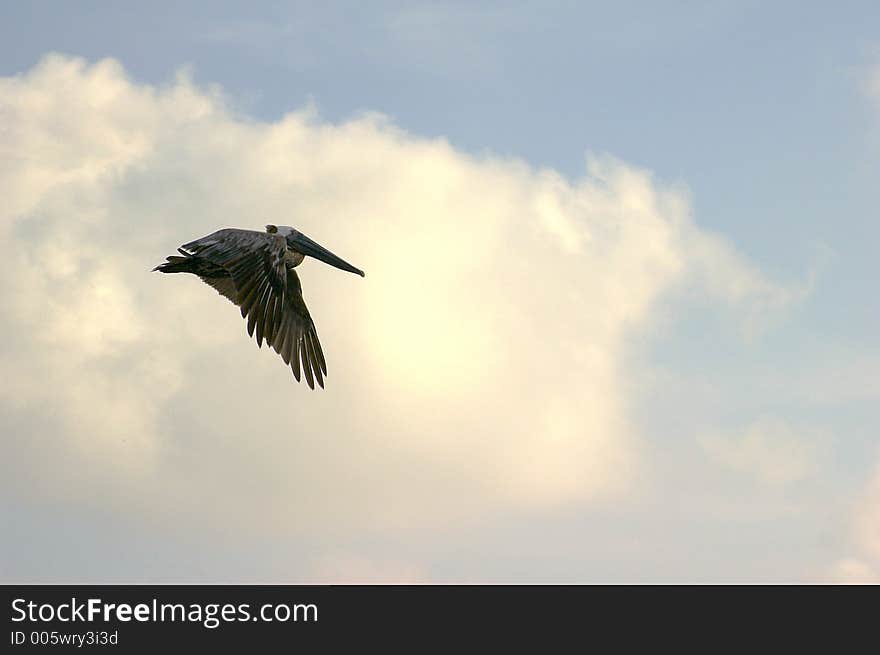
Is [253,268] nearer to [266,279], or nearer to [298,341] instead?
[266,279]

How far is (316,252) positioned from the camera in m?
34.9

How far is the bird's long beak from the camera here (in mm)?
34719

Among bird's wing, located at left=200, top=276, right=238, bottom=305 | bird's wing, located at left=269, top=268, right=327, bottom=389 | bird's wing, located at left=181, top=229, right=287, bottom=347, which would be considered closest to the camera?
bird's wing, located at left=181, top=229, right=287, bottom=347

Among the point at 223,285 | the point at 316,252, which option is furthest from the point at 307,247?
the point at 223,285

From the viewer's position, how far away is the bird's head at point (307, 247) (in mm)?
34594

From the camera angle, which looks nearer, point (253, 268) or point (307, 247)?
point (253, 268)

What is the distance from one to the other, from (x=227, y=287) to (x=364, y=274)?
365 cm

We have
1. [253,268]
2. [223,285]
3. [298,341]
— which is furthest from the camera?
[223,285]

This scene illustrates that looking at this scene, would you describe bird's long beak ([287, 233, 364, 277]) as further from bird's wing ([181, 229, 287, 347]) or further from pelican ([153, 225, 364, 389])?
bird's wing ([181, 229, 287, 347])

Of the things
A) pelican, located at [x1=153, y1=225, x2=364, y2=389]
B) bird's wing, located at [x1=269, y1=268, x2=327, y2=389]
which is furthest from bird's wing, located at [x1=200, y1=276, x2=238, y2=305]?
bird's wing, located at [x1=269, y1=268, x2=327, y2=389]

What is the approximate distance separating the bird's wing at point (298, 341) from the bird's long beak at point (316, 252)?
5.07 ft

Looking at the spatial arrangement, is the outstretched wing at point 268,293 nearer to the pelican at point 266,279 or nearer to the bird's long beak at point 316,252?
the pelican at point 266,279

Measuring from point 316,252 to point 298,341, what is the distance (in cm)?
321
